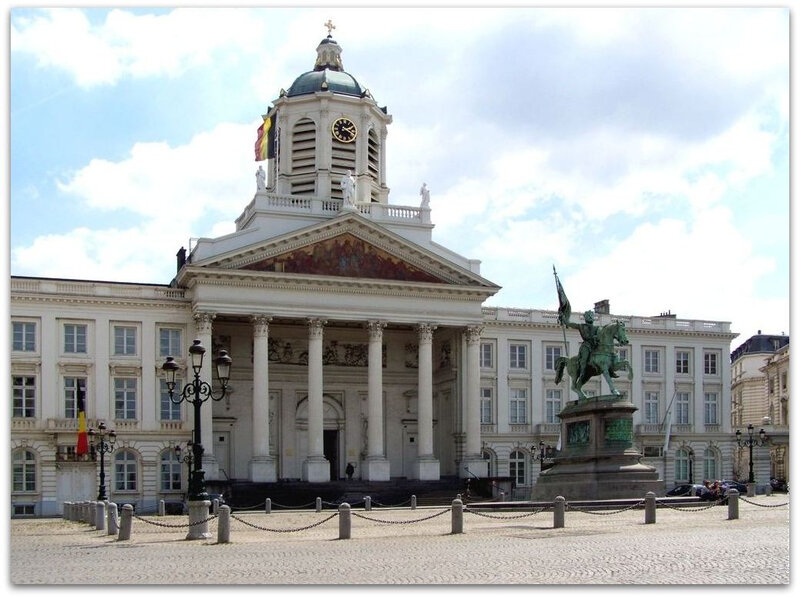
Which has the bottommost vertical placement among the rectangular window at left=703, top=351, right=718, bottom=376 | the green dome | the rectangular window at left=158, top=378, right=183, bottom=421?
the rectangular window at left=158, top=378, right=183, bottom=421

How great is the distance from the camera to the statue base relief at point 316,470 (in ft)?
210

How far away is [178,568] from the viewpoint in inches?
970

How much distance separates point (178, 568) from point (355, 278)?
1652 inches

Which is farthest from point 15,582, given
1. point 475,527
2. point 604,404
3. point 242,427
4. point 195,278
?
point 242,427

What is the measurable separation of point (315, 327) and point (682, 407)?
2874 centimetres

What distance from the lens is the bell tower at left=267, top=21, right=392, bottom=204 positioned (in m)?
75.0

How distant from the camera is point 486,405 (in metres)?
74.4

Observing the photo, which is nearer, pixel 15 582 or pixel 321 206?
pixel 15 582

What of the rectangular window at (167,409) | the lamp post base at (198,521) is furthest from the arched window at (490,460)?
the lamp post base at (198,521)

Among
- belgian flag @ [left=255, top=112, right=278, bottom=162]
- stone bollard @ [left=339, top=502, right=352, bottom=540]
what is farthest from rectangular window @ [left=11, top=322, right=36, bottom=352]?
stone bollard @ [left=339, top=502, right=352, bottom=540]

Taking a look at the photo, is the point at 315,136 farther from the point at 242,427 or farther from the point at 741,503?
the point at 741,503

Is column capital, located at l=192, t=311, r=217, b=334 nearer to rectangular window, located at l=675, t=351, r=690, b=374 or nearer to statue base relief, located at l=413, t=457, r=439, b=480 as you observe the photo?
statue base relief, located at l=413, t=457, r=439, b=480

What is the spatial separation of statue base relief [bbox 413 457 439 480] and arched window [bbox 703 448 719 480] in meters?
22.3

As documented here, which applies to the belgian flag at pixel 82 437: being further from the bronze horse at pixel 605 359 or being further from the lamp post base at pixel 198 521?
the lamp post base at pixel 198 521
